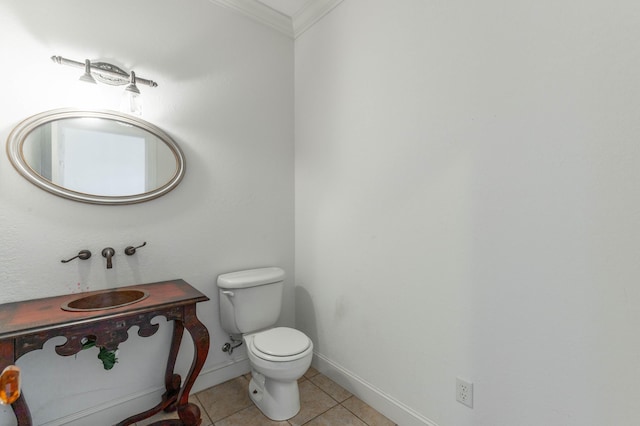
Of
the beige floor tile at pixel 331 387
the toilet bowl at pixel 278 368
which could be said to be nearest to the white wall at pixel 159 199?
the toilet bowl at pixel 278 368

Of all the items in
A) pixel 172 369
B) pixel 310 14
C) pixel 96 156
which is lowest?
pixel 172 369

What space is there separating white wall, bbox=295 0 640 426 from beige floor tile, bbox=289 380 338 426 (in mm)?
174

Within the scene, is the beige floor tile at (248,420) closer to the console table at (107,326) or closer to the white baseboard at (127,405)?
the console table at (107,326)

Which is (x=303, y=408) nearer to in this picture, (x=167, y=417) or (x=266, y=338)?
(x=266, y=338)

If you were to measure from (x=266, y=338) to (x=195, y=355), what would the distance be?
1.27ft

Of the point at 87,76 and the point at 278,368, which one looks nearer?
the point at 87,76

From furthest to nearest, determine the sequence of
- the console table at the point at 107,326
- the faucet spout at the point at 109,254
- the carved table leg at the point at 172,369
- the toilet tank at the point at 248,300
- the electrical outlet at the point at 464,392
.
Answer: the toilet tank at the point at 248,300 → the carved table leg at the point at 172,369 → the faucet spout at the point at 109,254 → the electrical outlet at the point at 464,392 → the console table at the point at 107,326

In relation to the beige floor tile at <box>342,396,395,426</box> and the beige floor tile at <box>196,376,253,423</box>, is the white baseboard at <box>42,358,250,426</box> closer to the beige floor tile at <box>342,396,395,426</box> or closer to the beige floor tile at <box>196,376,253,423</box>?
the beige floor tile at <box>196,376,253,423</box>

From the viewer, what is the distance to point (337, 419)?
5.60 ft

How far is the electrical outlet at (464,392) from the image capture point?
4.45ft

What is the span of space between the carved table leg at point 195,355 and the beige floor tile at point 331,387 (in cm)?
77

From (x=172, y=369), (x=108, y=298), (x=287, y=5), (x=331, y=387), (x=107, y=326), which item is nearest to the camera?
(x=107, y=326)

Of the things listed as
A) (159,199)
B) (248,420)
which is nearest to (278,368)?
(248,420)

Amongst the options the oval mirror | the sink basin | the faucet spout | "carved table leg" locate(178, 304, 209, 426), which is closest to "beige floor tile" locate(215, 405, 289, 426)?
"carved table leg" locate(178, 304, 209, 426)
